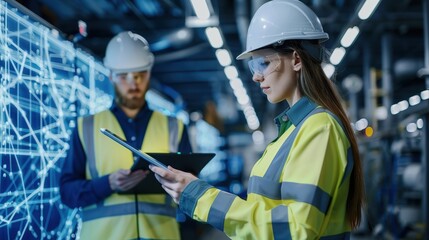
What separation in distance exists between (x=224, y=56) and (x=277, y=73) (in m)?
5.30

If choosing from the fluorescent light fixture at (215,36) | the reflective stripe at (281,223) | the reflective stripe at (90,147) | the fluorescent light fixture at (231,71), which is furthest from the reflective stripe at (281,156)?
the fluorescent light fixture at (231,71)

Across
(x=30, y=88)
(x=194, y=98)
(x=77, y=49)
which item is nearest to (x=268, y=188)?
(x=30, y=88)

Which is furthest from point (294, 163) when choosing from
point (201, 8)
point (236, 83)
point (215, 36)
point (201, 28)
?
point (236, 83)

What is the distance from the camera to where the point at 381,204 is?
1049cm

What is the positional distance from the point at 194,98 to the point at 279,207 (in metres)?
18.7

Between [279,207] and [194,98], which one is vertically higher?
[194,98]

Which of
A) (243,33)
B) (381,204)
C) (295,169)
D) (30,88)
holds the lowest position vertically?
(381,204)

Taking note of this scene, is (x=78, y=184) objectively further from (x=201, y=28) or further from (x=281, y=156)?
(x=201, y=28)

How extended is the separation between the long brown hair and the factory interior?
0.52 feet

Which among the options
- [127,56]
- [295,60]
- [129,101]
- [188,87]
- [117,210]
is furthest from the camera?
[188,87]

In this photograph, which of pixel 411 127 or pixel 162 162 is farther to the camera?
pixel 411 127

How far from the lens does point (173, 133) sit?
3473mm

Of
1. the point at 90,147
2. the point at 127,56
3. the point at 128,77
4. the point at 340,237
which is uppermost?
the point at 127,56

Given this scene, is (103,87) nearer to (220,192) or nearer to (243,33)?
(220,192)
